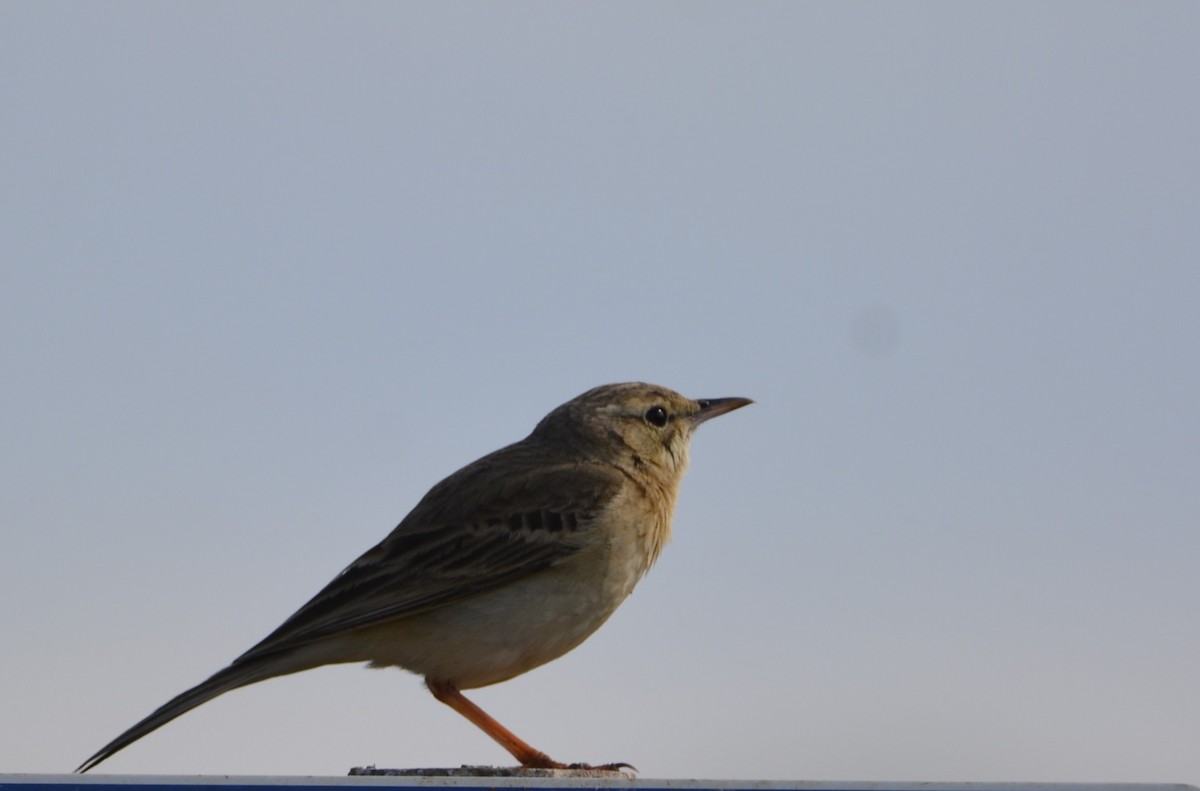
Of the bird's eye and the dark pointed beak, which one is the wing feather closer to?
the bird's eye

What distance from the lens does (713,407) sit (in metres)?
10.2

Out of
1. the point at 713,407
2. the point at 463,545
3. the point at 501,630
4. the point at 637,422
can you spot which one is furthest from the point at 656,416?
the point at 501,630

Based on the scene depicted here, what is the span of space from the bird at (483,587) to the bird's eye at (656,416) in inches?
33.5

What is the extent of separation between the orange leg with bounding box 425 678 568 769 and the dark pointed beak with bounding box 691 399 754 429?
2.71m

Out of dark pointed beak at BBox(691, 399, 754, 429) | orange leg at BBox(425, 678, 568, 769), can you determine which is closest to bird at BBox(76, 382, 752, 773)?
orange leg at BBox(425, 678, 568, 769)

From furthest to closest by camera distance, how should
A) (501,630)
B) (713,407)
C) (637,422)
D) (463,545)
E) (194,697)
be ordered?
(713,407)
(637,422)
(463,545)
(501,630)
(194,697)

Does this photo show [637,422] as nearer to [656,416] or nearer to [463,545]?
[656,416]

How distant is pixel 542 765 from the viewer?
7.95m

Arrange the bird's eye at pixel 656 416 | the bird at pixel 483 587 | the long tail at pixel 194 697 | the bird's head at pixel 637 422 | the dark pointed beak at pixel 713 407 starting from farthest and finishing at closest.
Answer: the dark pointed beak at pixel 713 407, the bird's eye at pixel 656 416, the bird's head at pixel 637 422, the bird at pixel 483 587, the long tail at pixel 194 697

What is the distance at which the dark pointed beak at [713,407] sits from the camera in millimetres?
10149

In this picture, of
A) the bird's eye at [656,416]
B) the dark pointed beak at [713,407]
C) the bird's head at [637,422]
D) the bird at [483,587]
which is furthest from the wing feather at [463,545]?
the dark pointed beak at [713,407]

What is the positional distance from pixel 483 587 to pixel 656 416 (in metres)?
2.25

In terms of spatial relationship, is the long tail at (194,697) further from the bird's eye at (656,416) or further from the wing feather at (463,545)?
the bird's eye at (656,416)

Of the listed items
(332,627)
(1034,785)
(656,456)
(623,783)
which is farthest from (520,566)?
(1034,785)
